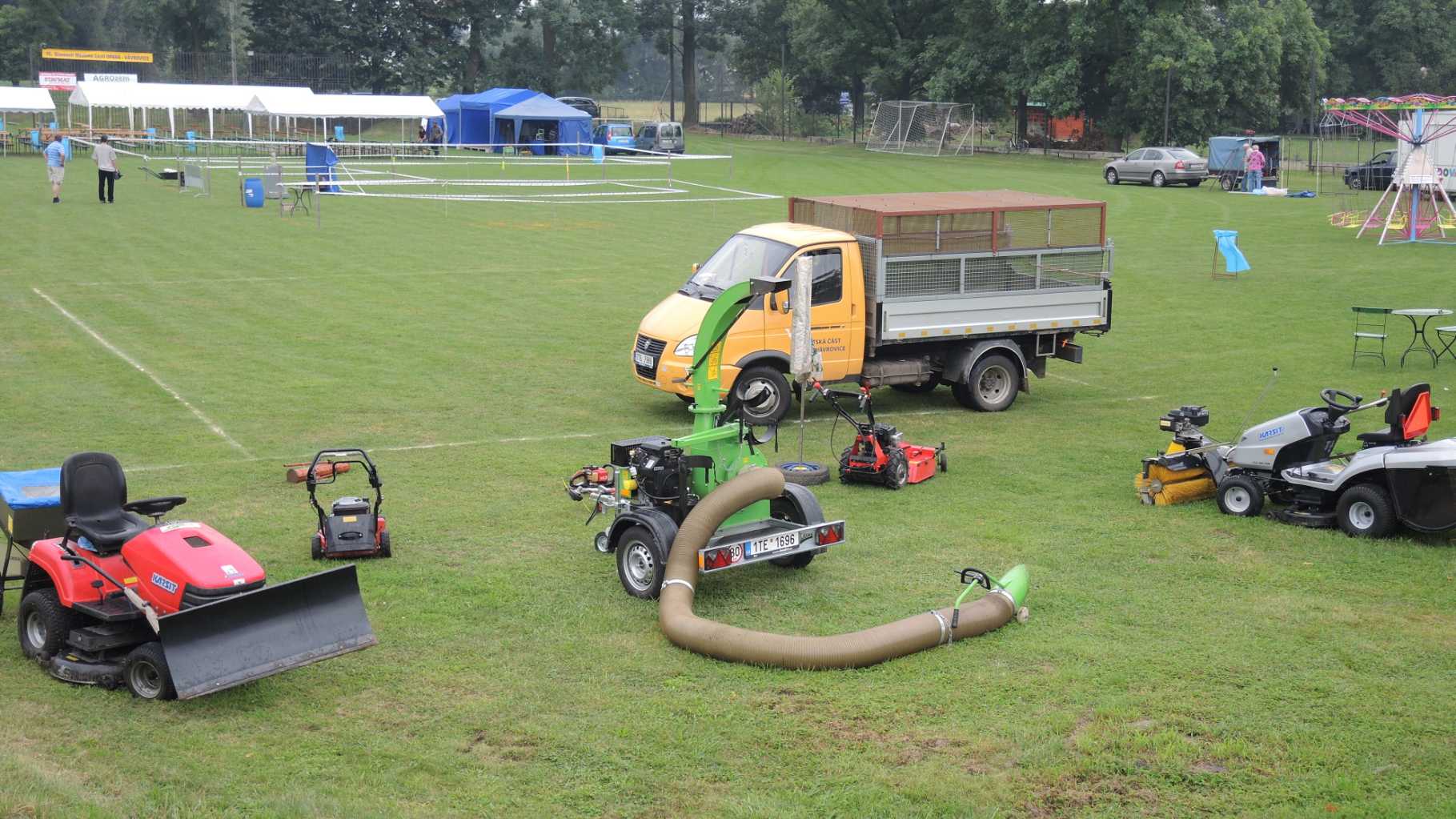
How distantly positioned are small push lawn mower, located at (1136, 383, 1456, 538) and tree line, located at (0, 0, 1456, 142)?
181 ft

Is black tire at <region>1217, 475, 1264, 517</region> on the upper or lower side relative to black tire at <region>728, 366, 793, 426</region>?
lower

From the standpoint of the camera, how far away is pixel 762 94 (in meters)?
96.4

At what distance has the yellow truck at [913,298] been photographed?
51.9 ft

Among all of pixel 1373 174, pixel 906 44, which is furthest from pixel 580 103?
pixel 1373 174

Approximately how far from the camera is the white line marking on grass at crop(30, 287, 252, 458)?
48.6 feet

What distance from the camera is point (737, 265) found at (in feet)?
53.8

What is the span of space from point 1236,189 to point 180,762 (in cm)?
5015

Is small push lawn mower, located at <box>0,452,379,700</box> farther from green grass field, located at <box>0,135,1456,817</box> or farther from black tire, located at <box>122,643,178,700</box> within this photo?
green grass field, located at <box>0,135,1456,817</box>

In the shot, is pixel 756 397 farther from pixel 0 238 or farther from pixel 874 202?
pixel 0 238

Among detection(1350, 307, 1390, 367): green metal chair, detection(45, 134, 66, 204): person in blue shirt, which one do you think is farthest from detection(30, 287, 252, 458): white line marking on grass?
detection(45, 134, 66, 204): person in blue shirt

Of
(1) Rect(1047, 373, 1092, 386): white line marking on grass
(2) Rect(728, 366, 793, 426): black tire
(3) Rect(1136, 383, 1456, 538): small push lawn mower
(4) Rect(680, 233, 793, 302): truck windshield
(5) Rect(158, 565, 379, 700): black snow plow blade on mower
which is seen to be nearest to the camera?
(5) Rect(158, 565, 379, 700): black snow plow blade on mower

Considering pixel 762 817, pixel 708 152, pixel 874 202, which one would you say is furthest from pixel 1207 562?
pixel 708 152

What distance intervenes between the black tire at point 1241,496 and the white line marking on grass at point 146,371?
9.58 meters

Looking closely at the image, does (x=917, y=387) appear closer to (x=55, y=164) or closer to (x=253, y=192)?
Result: (x=253, y=192)
